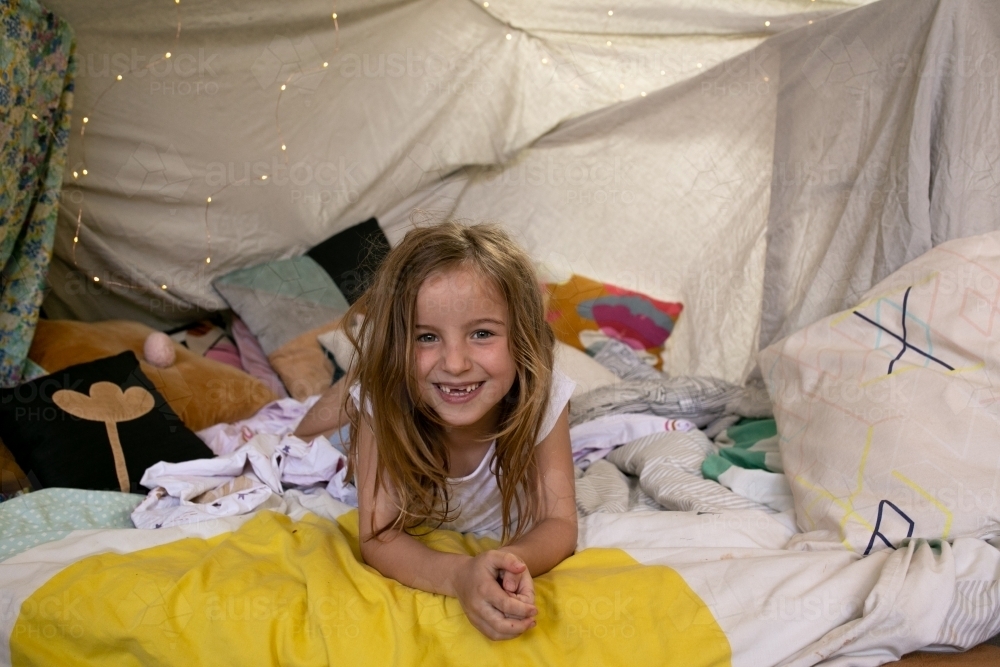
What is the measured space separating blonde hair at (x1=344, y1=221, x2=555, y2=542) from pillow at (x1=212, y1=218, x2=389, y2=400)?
2.30ft

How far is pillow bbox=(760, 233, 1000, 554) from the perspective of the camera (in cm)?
113

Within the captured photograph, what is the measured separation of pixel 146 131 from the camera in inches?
71.8

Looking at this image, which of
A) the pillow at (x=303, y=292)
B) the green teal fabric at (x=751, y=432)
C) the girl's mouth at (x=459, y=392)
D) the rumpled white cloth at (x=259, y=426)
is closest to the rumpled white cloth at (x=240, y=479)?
the rumpled white cloth at (x=259, y=426)

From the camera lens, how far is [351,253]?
204 centimetres

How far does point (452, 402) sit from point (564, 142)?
1156 mm

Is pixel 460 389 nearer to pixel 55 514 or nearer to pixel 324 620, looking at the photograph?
pixel 324 620

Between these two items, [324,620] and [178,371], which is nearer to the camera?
[324,620]

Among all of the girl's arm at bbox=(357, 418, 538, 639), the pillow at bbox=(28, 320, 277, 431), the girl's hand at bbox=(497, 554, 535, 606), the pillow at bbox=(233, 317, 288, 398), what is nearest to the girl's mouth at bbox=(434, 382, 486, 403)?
the girl's arm at bbox=(357, 418, 538, 639)

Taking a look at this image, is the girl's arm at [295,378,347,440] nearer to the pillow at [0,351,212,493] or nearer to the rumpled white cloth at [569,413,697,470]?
the pillow at [0,351,212,493]

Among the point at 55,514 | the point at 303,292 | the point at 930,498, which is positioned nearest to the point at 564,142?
the point at 303,292

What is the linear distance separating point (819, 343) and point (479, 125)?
1.04 meters

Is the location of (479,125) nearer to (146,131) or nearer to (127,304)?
(146,131)

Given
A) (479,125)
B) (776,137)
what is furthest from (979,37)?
(479,125)

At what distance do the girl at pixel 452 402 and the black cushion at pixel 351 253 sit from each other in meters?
0.76
